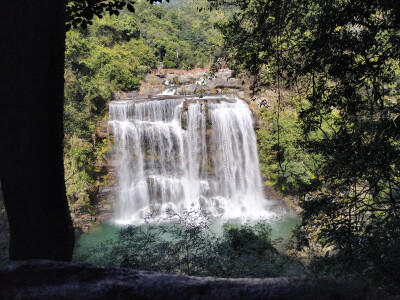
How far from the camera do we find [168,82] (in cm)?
2123

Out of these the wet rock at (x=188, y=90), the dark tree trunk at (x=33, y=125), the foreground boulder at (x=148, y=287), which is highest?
the wet rock at (x=188, y=90)

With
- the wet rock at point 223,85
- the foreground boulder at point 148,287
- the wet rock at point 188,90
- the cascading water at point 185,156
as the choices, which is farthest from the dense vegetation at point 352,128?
the wet rock at point 223,85

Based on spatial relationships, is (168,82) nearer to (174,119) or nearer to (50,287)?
(174,119)

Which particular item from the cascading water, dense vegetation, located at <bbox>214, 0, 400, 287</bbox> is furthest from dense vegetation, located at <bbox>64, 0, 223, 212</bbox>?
the cascading water

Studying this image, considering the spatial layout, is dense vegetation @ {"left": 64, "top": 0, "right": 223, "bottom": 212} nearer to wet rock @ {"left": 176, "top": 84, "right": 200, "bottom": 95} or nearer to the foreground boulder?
wet rock @ {"left": 176, "top": 84, "right": 200, "bottom": 95}

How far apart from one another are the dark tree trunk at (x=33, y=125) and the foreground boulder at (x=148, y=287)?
57 cm

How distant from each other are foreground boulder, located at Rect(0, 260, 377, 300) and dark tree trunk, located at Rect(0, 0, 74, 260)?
57 centimetres

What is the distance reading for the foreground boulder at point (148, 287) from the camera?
106 cm

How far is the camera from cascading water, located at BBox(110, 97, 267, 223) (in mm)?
13680

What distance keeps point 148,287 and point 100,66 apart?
18.0 meters

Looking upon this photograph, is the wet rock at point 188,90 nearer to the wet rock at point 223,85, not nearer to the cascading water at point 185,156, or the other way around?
the wet rock at point 223,85

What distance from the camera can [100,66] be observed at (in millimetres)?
17141

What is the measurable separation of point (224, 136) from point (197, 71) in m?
11.9

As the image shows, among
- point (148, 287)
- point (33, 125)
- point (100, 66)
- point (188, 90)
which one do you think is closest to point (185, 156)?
point (188, 90)
